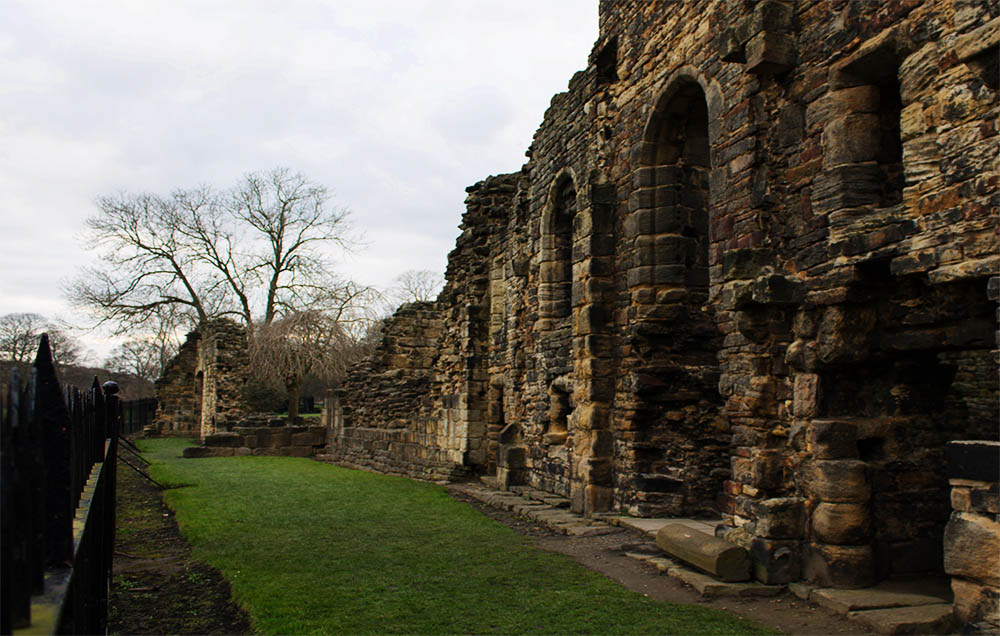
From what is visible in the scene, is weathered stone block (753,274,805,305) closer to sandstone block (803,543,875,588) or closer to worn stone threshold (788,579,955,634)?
sandstone block (803,543,875,588)

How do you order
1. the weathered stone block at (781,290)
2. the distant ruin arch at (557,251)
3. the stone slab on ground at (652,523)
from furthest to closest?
the distant ruin arch at (557,251) < the stone slab on ground at (652,523) < the weathered stone block at (781,290)

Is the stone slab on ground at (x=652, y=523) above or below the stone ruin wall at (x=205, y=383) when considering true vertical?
below

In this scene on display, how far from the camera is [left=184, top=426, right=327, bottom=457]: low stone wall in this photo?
20875 mm

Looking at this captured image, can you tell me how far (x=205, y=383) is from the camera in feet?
93.4

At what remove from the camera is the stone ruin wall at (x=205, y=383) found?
85.0 feet

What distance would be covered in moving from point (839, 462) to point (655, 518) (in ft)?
12.2

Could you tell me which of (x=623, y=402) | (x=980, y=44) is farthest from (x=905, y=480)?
(x=623, y=402)

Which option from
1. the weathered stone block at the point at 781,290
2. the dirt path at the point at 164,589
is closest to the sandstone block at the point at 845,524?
the weathered stone block at the point at 781,290

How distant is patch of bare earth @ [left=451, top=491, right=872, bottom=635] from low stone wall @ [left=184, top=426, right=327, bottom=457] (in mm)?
→ 12502

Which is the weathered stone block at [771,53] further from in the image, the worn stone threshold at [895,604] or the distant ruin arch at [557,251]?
the distant ruin arch at [557,251]

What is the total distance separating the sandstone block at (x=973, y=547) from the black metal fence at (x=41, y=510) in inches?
182

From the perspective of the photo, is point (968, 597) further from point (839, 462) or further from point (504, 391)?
point (504, 391)

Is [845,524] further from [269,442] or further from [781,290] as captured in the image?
[269,442]

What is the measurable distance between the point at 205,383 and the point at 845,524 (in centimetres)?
2600
